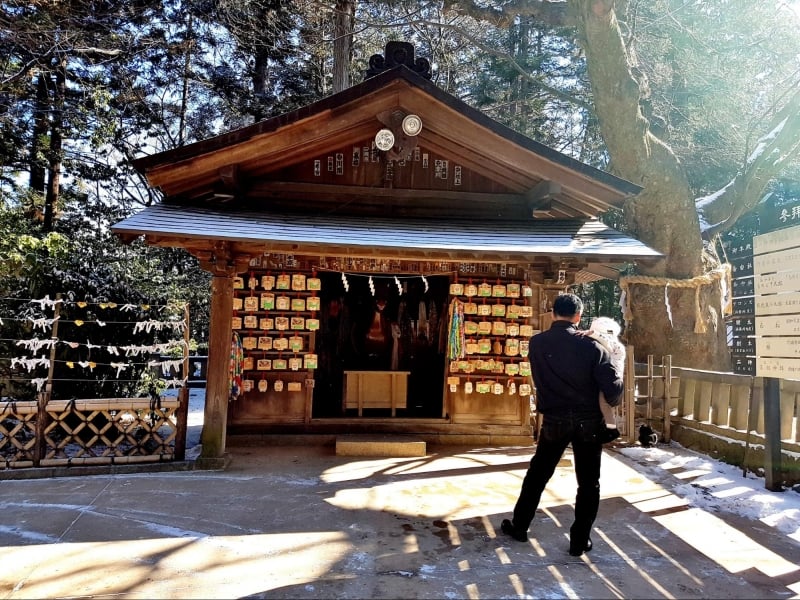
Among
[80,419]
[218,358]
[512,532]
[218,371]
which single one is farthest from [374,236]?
[80,419]

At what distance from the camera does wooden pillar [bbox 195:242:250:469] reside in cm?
665

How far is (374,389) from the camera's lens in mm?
9258

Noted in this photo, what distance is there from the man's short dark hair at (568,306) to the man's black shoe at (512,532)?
1.91m

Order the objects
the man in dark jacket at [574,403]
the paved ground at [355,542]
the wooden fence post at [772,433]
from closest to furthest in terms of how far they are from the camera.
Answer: the paved ground at [355,542] < the man in dark jacket at [574,403] < the wooden fence post at [772,433]

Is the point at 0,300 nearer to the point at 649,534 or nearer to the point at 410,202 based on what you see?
the point at 410,202

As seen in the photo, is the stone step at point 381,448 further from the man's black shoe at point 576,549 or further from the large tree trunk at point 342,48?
the large tree trunk at point 342,48

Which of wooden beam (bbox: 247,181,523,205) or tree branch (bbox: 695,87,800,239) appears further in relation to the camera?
tree branch (bbox: 695,87,800,239)

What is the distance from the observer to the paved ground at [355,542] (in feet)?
11.8

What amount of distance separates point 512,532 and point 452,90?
18.5 metres

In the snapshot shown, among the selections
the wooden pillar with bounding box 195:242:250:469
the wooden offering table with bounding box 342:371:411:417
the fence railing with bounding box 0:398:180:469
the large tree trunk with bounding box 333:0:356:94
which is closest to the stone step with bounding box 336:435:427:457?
the wooden offering table with bounding box 342:371:411:417

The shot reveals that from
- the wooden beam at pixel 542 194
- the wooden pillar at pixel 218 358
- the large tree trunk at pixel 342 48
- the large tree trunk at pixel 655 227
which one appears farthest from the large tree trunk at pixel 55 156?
the large tree trunk at pixel 655 227

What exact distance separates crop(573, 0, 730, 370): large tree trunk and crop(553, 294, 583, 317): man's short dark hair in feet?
21.1

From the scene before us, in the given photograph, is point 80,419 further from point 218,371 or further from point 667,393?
point 667,393

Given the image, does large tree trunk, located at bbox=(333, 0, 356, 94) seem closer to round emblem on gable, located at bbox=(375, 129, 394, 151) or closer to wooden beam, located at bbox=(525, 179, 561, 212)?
round emblem on gable, located at bbox=(375, 129, 394, 151)
